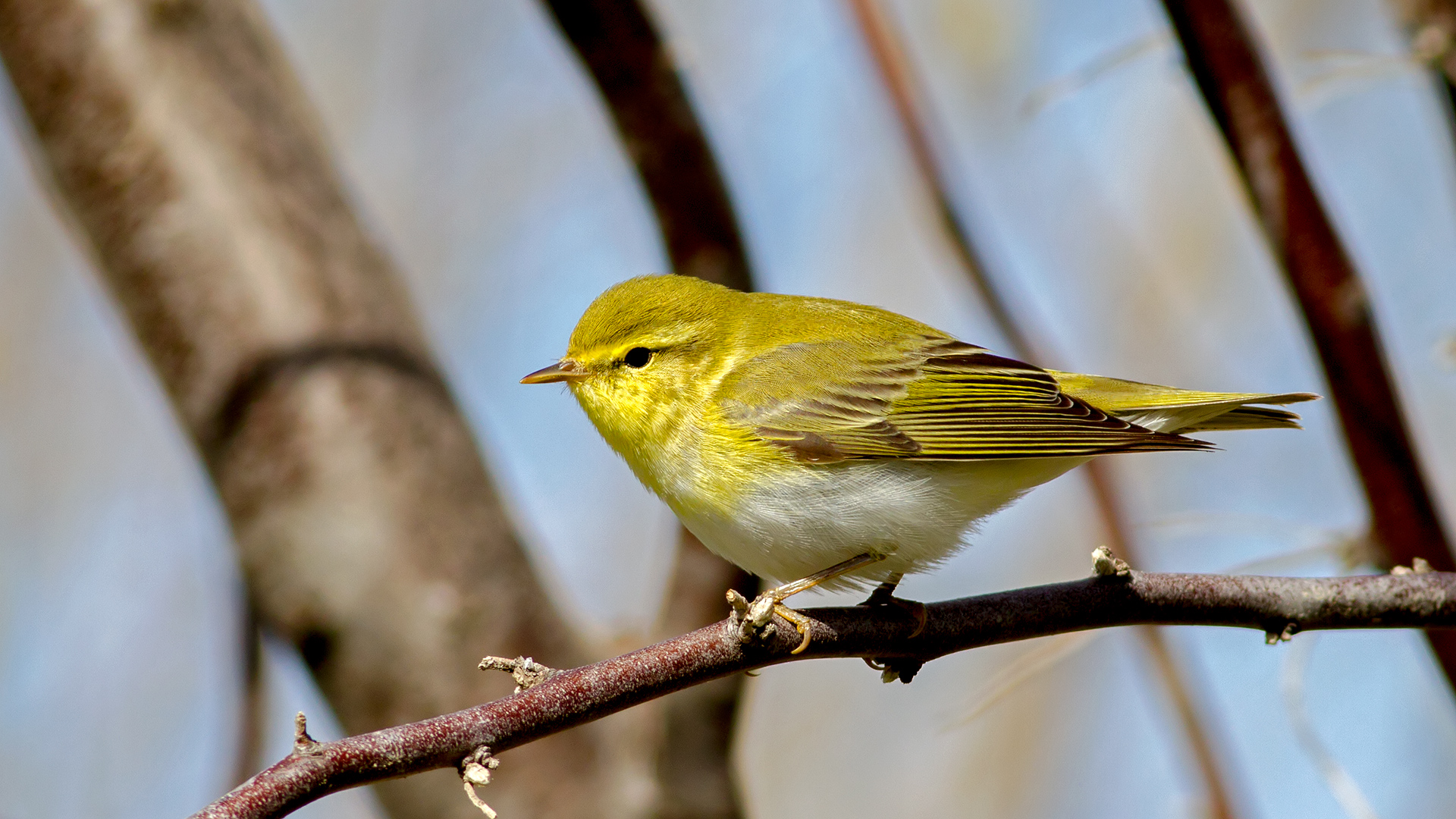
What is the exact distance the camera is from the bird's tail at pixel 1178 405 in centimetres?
298

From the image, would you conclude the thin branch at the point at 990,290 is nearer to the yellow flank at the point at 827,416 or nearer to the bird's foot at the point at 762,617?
the yellow flank at the point at 827,416

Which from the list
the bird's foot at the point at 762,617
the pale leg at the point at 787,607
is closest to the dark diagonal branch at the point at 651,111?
the pale leg at the point at 787,607

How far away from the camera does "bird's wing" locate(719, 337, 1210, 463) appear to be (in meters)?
2.89

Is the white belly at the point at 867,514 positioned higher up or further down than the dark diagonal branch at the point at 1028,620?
higher up

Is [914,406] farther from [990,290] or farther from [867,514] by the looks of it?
[867,514]

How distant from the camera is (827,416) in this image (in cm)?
312

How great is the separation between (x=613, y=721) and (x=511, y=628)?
434mm

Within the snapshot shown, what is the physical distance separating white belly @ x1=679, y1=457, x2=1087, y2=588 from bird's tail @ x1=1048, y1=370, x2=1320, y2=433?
39 centimetres

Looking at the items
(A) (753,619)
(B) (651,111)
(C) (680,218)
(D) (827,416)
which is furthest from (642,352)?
(A) (753,619)

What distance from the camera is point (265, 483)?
154 inches

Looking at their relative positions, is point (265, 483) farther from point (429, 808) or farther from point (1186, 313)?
point (1186, 313)

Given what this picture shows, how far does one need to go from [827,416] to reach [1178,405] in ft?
2.96

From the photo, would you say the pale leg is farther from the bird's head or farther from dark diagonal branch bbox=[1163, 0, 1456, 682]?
dark diagonal branch bbox=[1163, 0, 1456, 682]

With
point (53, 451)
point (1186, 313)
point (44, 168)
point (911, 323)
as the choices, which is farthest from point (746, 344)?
point (53, 451)
